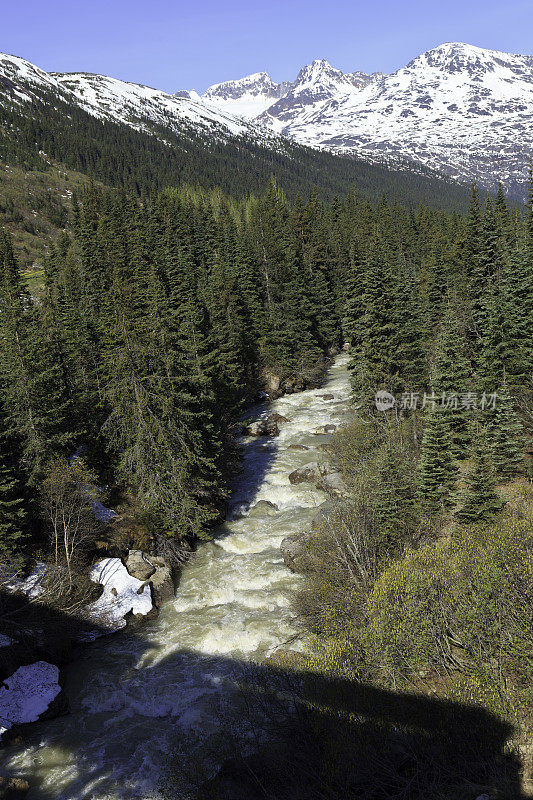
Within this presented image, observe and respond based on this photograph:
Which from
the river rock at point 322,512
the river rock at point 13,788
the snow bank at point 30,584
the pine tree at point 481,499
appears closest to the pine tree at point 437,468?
the pine tree at point 481,499

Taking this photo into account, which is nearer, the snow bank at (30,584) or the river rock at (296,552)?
the snow bank at (30,584)

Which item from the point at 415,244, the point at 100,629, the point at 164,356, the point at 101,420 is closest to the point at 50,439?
the point at 101,420

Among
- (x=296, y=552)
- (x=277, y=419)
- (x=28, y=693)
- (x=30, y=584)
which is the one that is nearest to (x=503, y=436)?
(x=296, y=552)

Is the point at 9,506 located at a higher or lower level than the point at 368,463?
higher

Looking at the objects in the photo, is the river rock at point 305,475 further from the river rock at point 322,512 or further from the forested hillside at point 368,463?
the river rock at point 322,512

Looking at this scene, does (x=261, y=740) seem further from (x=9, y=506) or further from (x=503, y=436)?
(x=503, y=436)

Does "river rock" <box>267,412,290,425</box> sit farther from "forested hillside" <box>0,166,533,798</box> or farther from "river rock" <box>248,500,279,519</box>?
"river rock" <box>248,500,279,519</box>

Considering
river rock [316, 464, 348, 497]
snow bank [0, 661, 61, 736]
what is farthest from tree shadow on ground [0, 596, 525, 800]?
river rock [316, 464, 348, 497]
